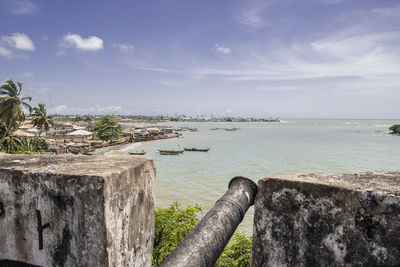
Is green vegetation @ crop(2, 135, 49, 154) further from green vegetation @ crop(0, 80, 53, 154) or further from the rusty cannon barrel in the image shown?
the rusty cannon barrel

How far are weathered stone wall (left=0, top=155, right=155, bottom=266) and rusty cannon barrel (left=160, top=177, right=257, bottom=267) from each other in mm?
420

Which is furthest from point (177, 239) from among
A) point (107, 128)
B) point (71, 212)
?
point (107, 128)

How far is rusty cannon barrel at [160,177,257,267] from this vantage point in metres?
2.00

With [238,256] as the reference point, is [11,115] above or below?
above

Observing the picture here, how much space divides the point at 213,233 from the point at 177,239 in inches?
171

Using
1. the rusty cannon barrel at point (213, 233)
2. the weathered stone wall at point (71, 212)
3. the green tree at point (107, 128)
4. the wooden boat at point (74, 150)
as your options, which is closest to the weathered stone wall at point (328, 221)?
the rusty cannon barrel at point (213, 233)

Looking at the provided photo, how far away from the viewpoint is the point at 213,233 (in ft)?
7.41

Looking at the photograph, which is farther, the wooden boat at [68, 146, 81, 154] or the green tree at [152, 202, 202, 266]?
the wooden boat at [68, 146, 81, 154]

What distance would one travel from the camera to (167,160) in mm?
31625

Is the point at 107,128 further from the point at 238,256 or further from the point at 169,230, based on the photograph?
the point at 238,256

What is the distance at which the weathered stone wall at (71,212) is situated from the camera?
1.79 metres

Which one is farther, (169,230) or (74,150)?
(74,150)

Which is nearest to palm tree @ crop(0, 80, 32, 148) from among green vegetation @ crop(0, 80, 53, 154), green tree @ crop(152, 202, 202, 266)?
green vegetation @ crop(0, 80, 53, 154)

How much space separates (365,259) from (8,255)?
257 centimetres
